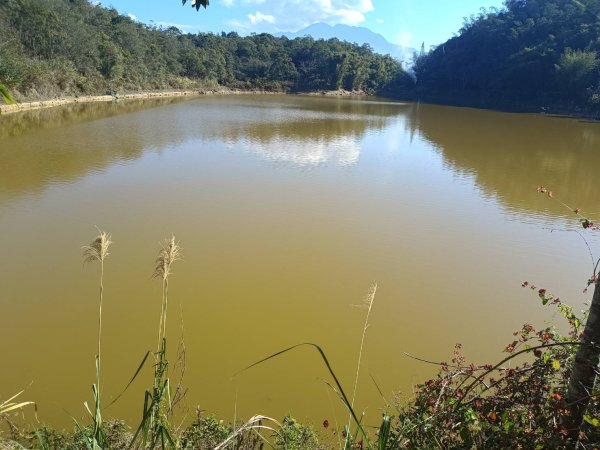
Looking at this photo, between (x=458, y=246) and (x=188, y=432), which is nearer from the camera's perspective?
(x=188, y=432)

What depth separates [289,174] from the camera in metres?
9.47

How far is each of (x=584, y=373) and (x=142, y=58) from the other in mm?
38637

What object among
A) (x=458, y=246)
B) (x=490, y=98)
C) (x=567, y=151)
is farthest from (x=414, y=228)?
(x=490, y=98)

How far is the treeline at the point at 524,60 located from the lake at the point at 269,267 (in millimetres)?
24434

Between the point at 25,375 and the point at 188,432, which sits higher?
the point at 188,432

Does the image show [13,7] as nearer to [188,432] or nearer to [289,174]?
[289,174]

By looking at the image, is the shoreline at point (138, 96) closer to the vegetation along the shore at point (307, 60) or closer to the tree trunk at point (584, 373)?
the vegetation along the shore at point (307, 60)

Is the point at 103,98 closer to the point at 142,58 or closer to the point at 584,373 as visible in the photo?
the point at 142,58

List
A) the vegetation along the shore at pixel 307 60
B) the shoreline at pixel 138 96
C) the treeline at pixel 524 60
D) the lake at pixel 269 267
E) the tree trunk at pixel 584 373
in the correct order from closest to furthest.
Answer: the tree trunk at pixel 584 373
the lake at pixel 269 267
the shoreline at pixel 138 96
the vegetation along the shore at pixel 307 60
the treeline at pixel 524 60

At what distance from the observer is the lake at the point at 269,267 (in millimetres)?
3111

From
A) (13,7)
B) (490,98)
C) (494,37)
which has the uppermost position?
(494,37)

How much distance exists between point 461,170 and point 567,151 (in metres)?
5.86

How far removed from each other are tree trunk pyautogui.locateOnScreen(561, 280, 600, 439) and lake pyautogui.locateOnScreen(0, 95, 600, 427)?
175cm

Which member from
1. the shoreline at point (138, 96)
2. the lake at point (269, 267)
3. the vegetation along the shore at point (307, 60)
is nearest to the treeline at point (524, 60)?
the vegetation along the shore at point (307, 60)
